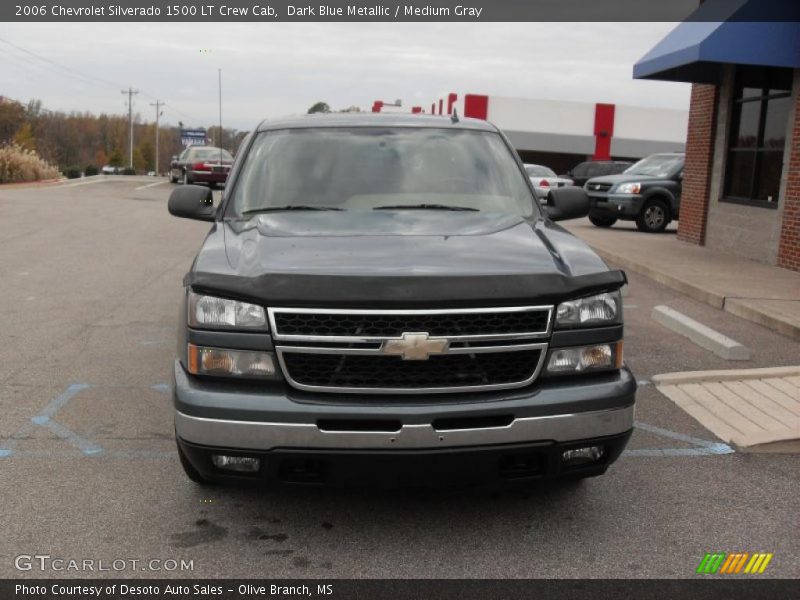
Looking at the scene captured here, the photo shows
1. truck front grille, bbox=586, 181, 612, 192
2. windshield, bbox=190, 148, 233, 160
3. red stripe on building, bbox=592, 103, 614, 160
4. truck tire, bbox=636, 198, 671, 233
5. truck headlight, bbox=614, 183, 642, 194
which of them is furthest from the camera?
red stripe on building, bbox=592, 103, 614, 160

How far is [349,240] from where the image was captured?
3928 mm

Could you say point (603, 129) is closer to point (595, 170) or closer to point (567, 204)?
point (595, 170)

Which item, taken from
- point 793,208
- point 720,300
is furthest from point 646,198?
point 720,300

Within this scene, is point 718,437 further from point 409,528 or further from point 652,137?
point 652,137

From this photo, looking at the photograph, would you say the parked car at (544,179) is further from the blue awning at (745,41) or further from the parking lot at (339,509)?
the parking lot at (339,509)

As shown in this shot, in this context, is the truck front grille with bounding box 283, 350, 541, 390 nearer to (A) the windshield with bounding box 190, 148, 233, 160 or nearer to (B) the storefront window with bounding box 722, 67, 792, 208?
(B) the storefront window with bounding box 722, 67, 792, 208

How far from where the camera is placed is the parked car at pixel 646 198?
59.5 ft

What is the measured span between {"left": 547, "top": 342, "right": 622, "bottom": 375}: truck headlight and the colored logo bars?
86cm

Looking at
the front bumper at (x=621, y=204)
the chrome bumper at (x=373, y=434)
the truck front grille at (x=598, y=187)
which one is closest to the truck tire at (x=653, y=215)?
the front bumper at (x=621, y=204)

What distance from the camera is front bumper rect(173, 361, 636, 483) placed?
3.31 metres

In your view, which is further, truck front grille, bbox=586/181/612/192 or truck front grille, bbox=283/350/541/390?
truck front grille, bbox=586/181/612/192

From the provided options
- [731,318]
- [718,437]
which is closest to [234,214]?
[718,437]

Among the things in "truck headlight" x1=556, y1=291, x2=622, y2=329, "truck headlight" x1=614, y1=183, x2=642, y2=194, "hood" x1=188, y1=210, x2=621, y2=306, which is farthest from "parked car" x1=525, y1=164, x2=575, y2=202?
"truck headlight" x1=556, y1=291, x2=622, y2=329

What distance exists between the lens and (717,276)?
1098 centimetres
